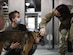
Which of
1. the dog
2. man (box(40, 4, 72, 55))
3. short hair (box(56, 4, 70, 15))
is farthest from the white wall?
the dog

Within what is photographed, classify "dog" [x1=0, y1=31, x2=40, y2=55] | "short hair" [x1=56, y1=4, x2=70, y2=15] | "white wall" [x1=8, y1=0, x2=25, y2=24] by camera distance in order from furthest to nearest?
"white wall" [x1=8, y1=0, x2=25, y2=24] → "short hair" [x1=56, y1=4, x2=70, y2=15] → "dog" [x1=0, y1=31, x2=40, y2=55]

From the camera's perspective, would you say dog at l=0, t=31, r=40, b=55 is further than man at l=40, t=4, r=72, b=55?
No

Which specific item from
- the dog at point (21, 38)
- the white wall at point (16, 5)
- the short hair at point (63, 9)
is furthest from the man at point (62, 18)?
the white wall at point (16, 5)

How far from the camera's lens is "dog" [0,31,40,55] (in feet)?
8.36

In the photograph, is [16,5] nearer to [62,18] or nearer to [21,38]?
[62,18]

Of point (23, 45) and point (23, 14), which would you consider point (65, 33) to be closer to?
point (23, 45)

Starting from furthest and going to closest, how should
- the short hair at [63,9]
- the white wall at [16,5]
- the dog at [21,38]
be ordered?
the white wall at [16,5]
the short hair at [63,9]
the dog at [21,38]

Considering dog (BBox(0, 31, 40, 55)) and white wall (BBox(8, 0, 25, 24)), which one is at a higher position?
white wall (BBox(8, 0, 25, 24))

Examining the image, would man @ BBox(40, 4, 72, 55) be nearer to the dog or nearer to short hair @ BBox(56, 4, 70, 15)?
short hair @ BBox(56, 4, 70, 15)

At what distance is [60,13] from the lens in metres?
3.94

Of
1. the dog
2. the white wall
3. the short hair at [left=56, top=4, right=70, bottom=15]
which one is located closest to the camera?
the dog

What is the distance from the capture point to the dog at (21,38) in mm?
2549

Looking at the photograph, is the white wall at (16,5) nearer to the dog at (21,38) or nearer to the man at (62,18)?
the man at (62,18)

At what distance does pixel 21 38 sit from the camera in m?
2.62
